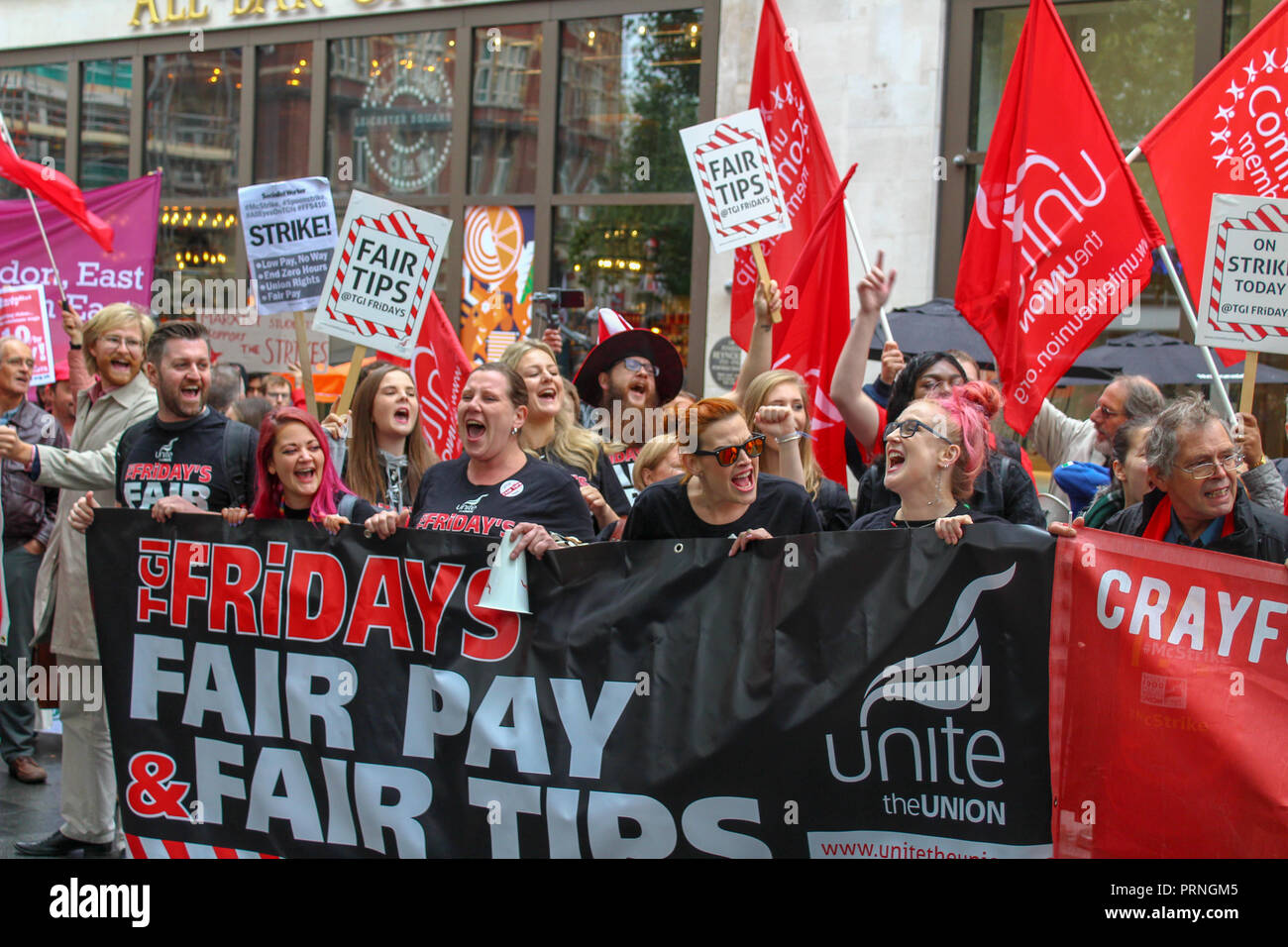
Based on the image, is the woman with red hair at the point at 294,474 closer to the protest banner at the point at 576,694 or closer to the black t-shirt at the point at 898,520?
the protest banner at the point at 576,694

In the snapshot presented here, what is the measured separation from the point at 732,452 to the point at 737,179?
8.70ft

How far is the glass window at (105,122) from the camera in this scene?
1602cm

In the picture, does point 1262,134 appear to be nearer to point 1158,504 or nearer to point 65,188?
point 1158,504

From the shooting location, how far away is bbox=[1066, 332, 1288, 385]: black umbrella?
28.7 feet

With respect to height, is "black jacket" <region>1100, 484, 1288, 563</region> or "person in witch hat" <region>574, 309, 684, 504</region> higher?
"person in witch hat" <region>574, 309, 684, 504</region>

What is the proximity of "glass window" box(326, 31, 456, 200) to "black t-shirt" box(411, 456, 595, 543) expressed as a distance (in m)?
9.93

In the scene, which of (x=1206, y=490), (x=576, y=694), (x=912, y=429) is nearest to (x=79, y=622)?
(x=576, y=694)

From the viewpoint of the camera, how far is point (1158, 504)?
159 inches

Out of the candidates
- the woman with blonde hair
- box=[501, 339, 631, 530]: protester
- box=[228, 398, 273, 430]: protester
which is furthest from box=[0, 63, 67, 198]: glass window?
the woman with blonde hair

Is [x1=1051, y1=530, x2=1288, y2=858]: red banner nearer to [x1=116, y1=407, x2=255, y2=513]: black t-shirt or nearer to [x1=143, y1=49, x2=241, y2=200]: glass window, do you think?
[x1=116, y1=407, x2=255, y2=513]: black t-shirt

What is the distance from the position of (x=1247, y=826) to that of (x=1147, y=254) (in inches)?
112

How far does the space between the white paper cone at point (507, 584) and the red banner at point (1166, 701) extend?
5.22 ft

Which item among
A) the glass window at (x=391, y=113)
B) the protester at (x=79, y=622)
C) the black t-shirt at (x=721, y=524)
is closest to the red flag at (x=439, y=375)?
the protester at (x=79, y=622)
